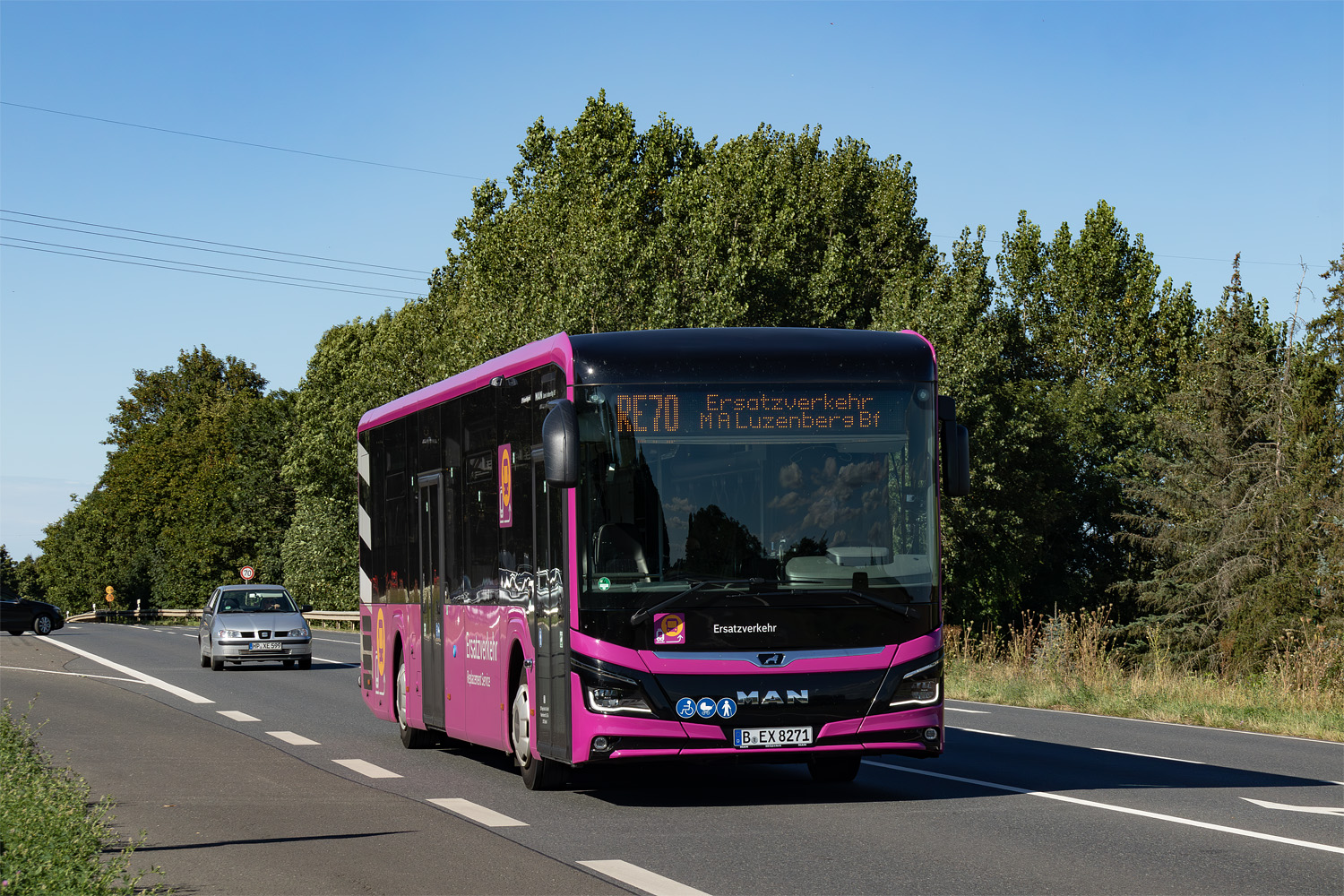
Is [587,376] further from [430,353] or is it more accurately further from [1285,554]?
[430,353]

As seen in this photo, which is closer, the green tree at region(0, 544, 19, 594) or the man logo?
the man logo

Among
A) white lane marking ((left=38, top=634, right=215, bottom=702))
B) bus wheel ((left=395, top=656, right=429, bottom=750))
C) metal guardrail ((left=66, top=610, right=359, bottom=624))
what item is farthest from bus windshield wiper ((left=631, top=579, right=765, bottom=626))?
metal guardrail ((left=66, top=610, right=359, bottom=624))

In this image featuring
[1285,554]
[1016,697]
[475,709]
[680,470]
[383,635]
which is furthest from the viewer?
[1285,554]

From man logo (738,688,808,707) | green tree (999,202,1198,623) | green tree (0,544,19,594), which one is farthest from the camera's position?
green tree (0,544,19,594)

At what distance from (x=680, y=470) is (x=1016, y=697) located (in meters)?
13.6

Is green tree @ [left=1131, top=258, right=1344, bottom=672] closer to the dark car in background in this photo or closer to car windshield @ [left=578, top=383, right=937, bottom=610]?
car windshield @ [left=578, top=383, right=937, bottom=610]

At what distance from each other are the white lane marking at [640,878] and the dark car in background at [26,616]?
51999mm

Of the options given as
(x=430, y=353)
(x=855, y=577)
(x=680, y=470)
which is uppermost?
(x=430, y=353)

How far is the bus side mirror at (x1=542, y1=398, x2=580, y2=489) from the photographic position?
34.0 feet

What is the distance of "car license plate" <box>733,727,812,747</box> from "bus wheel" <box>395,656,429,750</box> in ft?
19.6

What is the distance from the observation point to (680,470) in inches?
422

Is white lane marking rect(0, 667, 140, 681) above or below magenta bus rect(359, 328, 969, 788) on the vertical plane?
below

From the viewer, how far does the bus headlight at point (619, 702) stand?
1042cm

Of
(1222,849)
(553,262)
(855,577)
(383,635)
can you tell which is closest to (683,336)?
(855,577)
